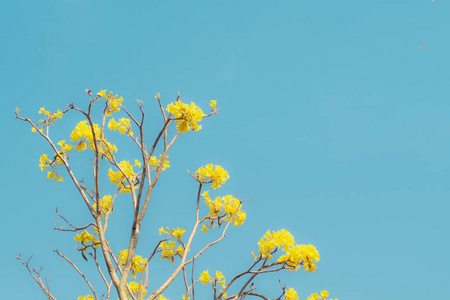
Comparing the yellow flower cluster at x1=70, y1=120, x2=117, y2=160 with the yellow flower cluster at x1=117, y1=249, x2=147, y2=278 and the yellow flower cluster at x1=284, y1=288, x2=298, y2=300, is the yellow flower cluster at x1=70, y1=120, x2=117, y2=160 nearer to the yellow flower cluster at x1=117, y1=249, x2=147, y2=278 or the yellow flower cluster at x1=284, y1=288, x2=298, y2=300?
the yellow flower cluster at x1=117, y1=249, x2=147, y2=278

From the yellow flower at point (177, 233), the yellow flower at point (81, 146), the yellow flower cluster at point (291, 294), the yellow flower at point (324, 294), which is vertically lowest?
the yellow flower cluster at point (291, 294)

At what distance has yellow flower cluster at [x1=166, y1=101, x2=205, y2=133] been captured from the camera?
3738mm

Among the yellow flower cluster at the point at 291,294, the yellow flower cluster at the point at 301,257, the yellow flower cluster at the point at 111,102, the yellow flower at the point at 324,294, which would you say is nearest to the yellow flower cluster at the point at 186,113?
the yellow flower cluster at the point at 111,102

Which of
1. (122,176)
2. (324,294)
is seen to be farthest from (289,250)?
(122,176)

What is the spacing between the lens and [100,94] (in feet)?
12.8

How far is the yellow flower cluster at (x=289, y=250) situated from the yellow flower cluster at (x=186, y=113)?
1277 mm

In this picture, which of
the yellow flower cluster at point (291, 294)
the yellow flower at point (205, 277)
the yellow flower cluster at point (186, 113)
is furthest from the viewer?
the yellow flower at point (205, 277)

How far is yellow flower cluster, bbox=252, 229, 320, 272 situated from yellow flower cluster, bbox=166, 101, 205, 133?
A: 128 cm

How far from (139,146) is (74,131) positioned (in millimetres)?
634

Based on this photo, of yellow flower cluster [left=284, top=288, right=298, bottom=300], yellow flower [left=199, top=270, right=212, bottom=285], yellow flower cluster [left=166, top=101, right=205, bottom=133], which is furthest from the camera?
yellow flower [left=199, top=270, right=212, bottom=285]

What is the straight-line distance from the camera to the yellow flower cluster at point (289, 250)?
3.86m

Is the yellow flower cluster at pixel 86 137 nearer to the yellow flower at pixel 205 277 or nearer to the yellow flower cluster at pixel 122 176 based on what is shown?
the yellow flower cluster at pixel 122 176

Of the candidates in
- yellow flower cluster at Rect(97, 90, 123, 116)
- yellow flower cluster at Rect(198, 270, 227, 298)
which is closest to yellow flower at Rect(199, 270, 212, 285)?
yellow flower cluster at Rect(198, 270, 227, 298)

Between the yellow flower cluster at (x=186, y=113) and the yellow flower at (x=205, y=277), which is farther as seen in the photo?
the yellow flower at (x=205, y=277)
